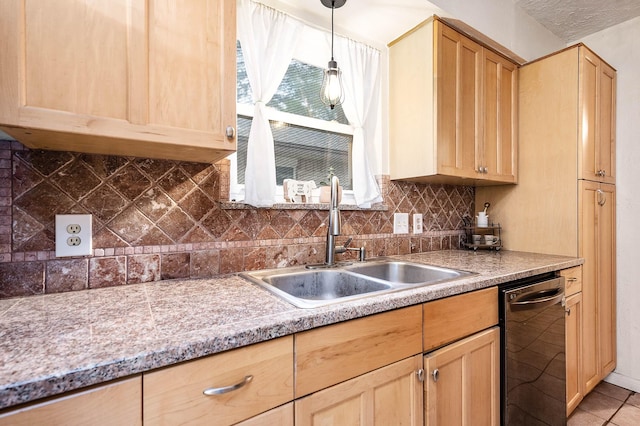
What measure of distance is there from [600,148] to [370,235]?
5.51ft

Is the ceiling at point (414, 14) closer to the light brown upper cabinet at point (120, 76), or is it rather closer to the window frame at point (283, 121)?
the window frame at point (283, 121)

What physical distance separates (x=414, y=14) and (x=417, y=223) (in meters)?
1.21

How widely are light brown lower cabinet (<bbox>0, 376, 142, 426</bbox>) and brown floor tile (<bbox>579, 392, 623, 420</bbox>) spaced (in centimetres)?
253

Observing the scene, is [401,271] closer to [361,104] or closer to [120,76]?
[361,104]

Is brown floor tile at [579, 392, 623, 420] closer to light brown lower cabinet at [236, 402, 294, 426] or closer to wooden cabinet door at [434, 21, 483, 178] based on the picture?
wooden cabinet door at [434, 21, 483, 178]

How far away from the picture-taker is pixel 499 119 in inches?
79.5

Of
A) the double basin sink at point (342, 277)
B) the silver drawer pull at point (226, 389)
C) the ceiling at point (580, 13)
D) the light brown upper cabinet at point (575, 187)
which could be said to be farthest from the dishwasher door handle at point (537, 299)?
the ceiling at point (580, 13)

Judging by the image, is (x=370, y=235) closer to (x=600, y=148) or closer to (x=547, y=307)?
(x=547, y=307)

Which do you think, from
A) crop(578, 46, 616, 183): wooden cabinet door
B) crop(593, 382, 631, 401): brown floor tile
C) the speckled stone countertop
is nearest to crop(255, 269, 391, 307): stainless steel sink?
the speckled stone countertop

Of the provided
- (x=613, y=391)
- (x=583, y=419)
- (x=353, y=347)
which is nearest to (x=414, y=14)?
(x=353, y=347)

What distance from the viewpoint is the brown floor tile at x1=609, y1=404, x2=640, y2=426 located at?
177 cm

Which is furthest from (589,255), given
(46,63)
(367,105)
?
(46,63)

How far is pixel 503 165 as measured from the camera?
2.04 m

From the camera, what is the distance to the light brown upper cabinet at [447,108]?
5.55ft
